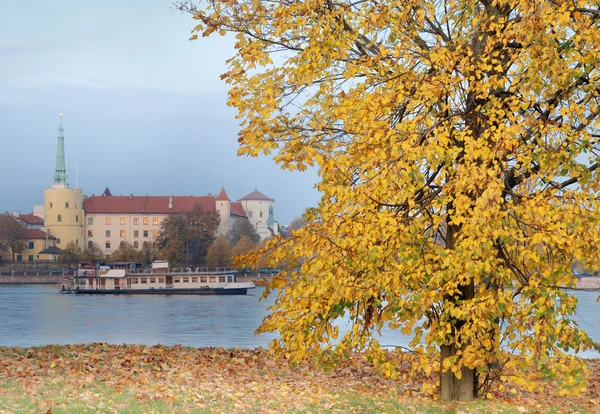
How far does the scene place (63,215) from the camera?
144125 millimetres

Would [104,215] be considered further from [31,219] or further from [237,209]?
[237,209]

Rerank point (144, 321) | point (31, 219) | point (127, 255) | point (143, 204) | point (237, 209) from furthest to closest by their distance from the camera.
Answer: point (237, 209), point (31, 219), point (143, 204), point (127, 255), point (144, 321)

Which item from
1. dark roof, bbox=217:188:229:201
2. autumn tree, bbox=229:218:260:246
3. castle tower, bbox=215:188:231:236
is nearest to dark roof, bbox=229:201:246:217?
dark roof, bbox=217:188:229:201

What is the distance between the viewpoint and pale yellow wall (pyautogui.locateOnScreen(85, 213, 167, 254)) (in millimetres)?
147375

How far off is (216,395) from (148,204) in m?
143

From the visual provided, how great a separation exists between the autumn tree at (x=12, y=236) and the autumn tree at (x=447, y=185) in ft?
416

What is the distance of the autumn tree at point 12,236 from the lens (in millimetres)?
128750

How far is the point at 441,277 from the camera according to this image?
8.50 m

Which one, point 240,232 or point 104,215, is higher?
point 104,215

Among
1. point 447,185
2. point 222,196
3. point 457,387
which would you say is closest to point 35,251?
point 222,196

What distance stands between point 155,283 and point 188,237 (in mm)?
27015

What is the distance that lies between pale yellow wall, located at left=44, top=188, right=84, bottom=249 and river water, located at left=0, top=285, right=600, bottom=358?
63839 mm

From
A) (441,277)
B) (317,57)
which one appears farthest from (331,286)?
(317,57)

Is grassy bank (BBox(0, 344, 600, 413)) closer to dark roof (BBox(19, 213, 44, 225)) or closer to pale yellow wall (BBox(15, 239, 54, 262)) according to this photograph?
pale yellow wall (BBox(15, 239, 54, 262))
